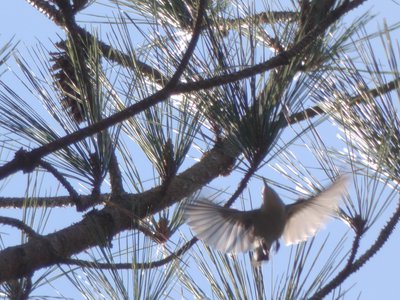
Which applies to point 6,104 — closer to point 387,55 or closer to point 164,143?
point 164,143

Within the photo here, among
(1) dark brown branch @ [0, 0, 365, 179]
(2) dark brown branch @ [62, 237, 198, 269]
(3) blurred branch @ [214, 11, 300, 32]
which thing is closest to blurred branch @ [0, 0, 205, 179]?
(1) dark brown branch @ [0, 0, 365, 179]

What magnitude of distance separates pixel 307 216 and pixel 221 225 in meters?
0.17

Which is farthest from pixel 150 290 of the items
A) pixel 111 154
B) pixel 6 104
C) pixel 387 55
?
pixel 387 55

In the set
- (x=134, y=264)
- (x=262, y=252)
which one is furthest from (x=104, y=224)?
(x=262, y=252)

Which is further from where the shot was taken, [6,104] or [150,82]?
[150,82]

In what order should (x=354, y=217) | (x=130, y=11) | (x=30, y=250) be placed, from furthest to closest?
(x=130, y=11) < (x=354, y=217) < (x=30, y=250)

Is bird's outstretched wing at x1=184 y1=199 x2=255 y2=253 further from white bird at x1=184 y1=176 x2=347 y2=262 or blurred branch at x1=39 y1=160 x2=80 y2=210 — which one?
blurred branch at x1=39 y1=160 x2=80 y2=210

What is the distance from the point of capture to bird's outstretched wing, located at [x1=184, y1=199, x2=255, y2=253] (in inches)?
47.1

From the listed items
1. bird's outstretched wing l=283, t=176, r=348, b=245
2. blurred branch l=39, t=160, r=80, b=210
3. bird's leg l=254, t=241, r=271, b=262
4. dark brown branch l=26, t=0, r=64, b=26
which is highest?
dark brown branch l=26, t=0, r=64, b=26

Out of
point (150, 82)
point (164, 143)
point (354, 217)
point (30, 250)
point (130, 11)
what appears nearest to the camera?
point (30, 250)

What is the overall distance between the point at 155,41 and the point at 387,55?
0.32 metres

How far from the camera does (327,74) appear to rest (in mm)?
1199

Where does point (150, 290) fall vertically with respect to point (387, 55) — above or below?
below

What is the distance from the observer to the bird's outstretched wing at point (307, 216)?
1.21 m
